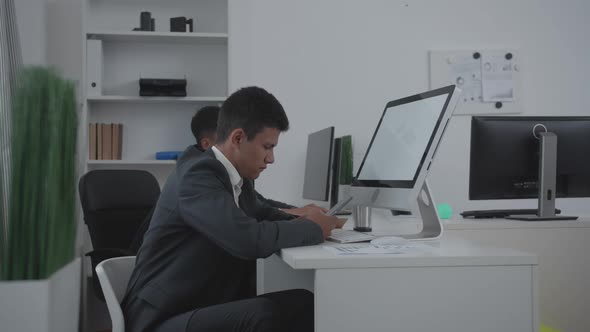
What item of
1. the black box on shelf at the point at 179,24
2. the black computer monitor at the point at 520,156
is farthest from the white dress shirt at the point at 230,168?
the black box on shelf at the point at 179,24

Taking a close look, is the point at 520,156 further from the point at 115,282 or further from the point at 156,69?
the point at 156,69

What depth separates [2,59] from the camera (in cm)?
253

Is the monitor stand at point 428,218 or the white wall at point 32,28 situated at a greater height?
the white wall at point 32,28

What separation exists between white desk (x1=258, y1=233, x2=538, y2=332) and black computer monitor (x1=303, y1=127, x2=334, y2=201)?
57.8 inches

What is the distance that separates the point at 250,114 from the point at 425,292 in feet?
2.35

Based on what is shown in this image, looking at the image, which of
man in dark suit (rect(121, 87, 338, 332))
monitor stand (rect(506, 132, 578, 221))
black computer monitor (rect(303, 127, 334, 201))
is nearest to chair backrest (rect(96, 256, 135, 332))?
man in dark suit (rect(121, 87, 338, 332))

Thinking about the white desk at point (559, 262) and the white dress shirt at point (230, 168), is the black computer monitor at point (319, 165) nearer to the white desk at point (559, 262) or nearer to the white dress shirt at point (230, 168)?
the white desk at point (559, 262)

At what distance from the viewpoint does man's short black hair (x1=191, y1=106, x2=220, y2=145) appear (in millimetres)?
3090

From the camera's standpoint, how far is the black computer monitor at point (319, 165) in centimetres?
286

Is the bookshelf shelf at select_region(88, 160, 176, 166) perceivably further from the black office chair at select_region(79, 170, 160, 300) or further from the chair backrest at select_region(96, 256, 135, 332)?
the chair backrest at select_region(96, 256, 135, 332)

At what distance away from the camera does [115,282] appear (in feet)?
5.41

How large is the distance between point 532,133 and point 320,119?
1.51m

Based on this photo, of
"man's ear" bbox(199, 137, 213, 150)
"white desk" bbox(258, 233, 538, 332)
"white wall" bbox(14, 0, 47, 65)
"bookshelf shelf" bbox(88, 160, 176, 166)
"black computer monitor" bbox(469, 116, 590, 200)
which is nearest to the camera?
"white desk" bbox(258, 233, 538, 332)

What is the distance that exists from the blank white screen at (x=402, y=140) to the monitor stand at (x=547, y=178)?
0.81 meters
